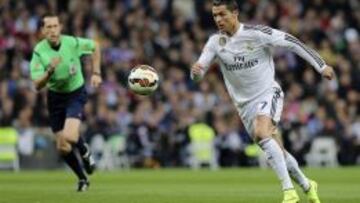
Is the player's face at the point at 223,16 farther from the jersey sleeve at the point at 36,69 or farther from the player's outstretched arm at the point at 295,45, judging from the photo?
the jersey sleeve at the point at 36,69

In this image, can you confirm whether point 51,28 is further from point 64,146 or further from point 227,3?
point 227,3

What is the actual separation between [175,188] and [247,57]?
5331mm

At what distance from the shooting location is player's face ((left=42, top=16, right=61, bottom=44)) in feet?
51.6

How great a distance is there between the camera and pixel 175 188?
1712 cm

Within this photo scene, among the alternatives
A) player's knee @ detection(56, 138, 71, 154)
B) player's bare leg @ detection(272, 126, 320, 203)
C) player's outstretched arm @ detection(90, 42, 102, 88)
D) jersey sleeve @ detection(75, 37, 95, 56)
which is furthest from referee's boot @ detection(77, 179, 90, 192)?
player's bare leg @ detection(272, 126, 320, 203)

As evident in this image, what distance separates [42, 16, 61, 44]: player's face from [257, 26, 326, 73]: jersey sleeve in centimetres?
448

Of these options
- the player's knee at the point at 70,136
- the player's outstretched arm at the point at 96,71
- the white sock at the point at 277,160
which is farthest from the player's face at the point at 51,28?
the white sock at the point at 277,160

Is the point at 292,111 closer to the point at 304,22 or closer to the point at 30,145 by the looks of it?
the point at 304,22

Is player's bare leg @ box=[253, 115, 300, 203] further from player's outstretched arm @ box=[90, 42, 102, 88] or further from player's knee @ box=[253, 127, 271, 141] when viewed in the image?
player's outstretched arm @ box=[90, 42, 102, 88]

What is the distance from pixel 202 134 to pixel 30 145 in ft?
14.7

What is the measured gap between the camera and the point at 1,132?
26.8m

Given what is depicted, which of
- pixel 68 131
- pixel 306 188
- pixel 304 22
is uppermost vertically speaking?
pixel 304 22

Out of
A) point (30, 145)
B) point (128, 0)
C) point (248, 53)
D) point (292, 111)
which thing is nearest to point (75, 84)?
point (248, 53)

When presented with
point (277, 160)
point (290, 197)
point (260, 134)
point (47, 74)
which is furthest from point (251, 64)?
point (47, 74)
